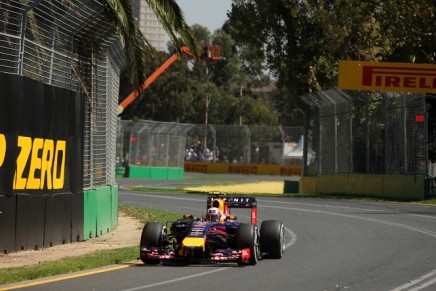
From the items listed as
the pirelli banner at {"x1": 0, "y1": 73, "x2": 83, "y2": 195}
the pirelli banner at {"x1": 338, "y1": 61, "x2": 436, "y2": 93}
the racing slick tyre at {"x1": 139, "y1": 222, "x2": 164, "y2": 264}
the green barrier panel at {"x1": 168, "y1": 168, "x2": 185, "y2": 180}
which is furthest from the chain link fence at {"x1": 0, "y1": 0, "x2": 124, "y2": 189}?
the green barrier panel at {"x1": 168, "y1": 168, "x2": 185, "y2": 180}

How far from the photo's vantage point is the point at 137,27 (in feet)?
62.5

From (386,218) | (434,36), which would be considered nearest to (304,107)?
(434,36)

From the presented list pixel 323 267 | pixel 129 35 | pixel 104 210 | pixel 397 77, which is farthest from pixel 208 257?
pixel 397 77

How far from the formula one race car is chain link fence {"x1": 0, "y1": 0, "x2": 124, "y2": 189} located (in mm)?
3618

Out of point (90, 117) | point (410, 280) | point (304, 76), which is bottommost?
point (410, 280)

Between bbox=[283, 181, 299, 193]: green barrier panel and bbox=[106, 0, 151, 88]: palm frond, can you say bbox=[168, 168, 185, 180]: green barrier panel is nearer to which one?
bbox=[283, 181, 299, 193]: green barrier panel

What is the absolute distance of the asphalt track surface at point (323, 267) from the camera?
38.6 ft

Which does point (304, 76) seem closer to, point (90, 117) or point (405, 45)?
point (405, 45)

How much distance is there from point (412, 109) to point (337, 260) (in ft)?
66.7

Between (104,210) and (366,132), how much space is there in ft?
61.6

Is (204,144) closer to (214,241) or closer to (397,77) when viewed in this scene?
(397,77)

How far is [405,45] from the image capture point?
145 feet

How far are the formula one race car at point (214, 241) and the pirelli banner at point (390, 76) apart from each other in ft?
72.0

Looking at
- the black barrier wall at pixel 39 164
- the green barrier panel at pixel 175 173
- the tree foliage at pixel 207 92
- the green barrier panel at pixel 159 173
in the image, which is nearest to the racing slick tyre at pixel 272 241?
the black barrier wall at pixel 39 164
